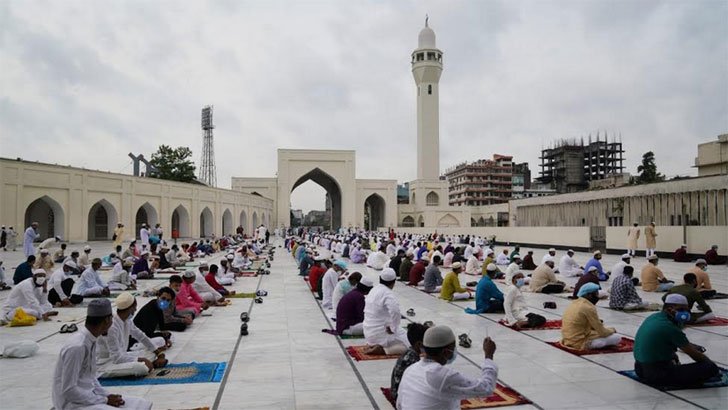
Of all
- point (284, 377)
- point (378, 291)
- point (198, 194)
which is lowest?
point (284, 377)

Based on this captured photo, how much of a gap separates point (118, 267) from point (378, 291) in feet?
22.6

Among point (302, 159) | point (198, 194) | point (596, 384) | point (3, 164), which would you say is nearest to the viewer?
point (596, 384)

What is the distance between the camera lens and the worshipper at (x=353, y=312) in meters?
6.45

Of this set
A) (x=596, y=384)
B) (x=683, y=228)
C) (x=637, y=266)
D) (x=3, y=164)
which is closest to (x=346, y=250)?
(x=637, y=266)

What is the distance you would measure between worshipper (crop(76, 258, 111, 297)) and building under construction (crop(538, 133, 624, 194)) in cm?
5919

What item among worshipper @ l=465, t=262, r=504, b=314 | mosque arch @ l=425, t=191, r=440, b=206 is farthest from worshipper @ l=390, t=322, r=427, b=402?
mosque arch @ l=425, t=191, r=440, b=206

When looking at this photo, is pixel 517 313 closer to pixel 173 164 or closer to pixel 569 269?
pixel 569 269

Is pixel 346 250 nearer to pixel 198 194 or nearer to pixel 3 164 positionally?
pixel 3 164

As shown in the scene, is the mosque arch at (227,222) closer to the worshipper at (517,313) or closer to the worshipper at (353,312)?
the worshipper at (353,312)

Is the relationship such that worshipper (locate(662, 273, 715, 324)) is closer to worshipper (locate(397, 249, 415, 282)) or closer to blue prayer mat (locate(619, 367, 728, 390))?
blue prayer mat (locate(619, 367, 728, 390))

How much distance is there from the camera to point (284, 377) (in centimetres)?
482

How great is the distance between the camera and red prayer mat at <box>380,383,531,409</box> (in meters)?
3.99

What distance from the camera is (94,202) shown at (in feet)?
78.5

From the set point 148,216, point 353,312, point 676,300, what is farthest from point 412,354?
point 148,216
